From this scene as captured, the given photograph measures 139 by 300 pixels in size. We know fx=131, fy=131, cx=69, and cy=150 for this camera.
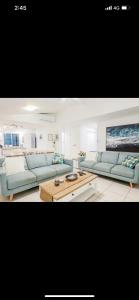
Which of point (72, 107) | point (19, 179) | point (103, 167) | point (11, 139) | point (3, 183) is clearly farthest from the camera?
point (11, 139)

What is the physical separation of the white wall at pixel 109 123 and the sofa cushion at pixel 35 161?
2286mm

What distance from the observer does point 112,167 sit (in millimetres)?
3527

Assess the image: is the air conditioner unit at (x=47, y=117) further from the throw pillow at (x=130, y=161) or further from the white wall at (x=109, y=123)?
the throw pillow at (x=130, y=161)

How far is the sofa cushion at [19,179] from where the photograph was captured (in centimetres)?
243

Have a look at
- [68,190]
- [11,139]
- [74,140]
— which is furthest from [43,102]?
[11,139]

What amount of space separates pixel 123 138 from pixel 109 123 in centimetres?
77

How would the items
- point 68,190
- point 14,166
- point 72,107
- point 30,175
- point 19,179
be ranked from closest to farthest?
point 68,190, point 19,179, point 30,175, point 14,166, point 72,107

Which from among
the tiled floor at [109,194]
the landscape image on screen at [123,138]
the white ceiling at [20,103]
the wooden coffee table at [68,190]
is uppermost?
the white ceiling at [20,103]

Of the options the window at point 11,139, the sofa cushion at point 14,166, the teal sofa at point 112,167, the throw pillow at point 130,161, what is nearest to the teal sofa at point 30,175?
the sofa cushion at point 14,166

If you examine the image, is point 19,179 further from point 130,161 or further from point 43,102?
point 130,161

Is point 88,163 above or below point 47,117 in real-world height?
below
